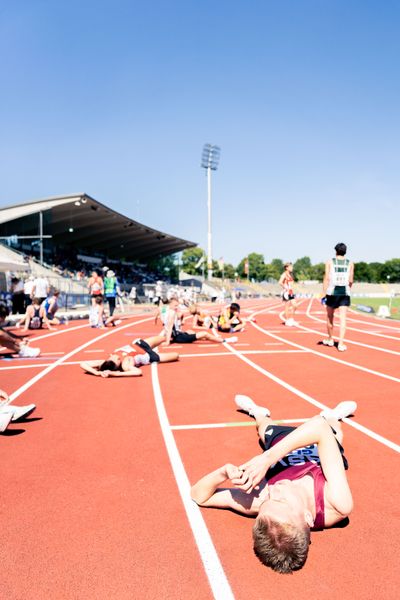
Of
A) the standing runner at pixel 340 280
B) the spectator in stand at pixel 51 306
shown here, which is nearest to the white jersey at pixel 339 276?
the standing runner at pixel 340 280

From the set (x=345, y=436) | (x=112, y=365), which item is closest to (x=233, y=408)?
(x=345, y=436)

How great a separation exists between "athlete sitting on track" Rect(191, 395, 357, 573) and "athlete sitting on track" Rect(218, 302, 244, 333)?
9.05 meters

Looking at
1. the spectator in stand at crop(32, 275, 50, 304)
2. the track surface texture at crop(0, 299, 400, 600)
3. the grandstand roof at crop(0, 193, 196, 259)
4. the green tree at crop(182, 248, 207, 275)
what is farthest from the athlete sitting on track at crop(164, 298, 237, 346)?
the green tree at crop(182, 248, 207, 275)

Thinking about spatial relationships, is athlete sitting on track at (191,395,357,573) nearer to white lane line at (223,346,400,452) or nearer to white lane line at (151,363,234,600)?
white lane line at (151,363,234,600)

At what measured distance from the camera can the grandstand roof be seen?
32.8 meters

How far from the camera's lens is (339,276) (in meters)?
8.56

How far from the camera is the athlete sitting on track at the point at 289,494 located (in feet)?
6.66

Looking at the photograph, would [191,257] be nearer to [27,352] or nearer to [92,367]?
[27,352]

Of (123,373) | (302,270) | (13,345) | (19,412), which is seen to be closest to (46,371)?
(123,373)

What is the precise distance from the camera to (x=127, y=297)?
35625mm

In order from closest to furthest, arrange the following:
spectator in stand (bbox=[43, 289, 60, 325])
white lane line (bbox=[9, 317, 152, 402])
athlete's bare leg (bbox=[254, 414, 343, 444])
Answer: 1. athlete's bare leg (bbox=[254, 414, 343, 444])
2. white lane line (bbox=[9, 317, 152, 402])
3. spectator in stand (bbox=[43, 289, 60, 325])

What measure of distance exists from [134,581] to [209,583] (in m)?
0.33

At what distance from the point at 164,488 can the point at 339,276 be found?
6.55m

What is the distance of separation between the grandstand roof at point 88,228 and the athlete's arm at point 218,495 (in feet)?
102
